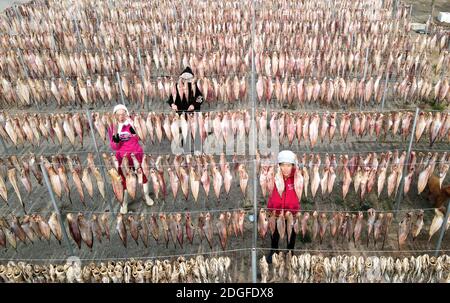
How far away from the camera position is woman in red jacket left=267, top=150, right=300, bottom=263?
5.38 metres

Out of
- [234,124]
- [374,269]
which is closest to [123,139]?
[234,124]

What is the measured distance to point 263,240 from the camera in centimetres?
647

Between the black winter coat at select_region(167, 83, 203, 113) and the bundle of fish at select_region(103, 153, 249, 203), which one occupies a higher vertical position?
the black winter coat at select_region(167, 83, 203, 113)

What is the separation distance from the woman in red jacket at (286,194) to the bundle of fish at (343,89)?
4460mm

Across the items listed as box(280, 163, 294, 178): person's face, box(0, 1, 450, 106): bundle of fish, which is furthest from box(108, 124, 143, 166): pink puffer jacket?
box(0, 1, 450, 106): bundle of fish

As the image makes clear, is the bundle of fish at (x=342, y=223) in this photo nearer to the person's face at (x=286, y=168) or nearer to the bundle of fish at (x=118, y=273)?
the person's face at (x=286, y=168)

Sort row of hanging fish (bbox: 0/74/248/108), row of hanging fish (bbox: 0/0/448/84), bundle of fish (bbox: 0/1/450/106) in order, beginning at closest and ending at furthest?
row of hanging fish (bbox: 0/74/248/108) < bundle of fish (bbox: 0/1/450/106) < row of hanging fish (bbox: 0/0/448/84)

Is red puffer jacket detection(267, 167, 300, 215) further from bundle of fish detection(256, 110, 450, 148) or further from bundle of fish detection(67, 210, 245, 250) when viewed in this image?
bundle of fish detection(256, 110, 450, 148)

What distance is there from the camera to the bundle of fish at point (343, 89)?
31.8ft

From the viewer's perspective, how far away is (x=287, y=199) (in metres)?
5.58

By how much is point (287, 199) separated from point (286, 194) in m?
0.09

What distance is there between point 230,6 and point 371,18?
546 cm

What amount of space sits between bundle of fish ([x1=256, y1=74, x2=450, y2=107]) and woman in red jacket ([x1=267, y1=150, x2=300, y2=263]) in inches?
176
